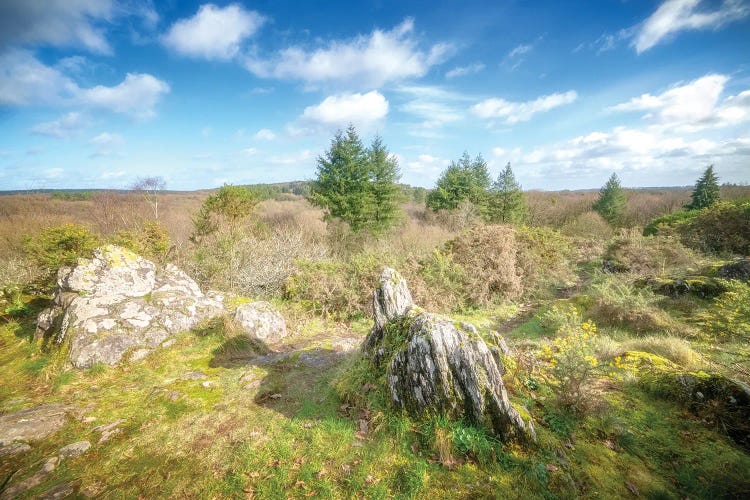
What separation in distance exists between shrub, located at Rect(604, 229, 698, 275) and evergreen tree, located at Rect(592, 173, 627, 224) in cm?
2072

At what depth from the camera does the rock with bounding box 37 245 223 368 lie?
5.33m

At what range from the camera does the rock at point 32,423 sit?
346cm

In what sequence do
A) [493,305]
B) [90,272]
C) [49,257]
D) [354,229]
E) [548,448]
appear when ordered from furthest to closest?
[354,229]
[493,305]
[49,257]
[90,272]
[548,448]

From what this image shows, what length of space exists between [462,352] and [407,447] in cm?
123

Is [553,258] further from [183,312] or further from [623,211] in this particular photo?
[623,211]

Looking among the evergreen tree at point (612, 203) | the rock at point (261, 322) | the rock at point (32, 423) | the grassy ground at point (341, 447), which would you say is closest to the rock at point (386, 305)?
the grassy ground at point (341, 447)

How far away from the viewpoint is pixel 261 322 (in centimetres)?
682

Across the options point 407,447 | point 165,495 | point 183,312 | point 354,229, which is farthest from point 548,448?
point 354,229

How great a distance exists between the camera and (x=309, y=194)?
19.7m

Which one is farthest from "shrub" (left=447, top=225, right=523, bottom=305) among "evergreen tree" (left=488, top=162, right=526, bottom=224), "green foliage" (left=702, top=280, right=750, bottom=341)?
"evergreen tree" (left=488, top=162, right=526, bottom=224)

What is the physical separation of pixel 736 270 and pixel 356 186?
17.1 metres

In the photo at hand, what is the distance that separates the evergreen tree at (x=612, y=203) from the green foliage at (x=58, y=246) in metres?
41.3

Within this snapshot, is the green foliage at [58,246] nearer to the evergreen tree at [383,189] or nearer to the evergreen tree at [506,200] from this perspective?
the evergreen tree at [383,189]

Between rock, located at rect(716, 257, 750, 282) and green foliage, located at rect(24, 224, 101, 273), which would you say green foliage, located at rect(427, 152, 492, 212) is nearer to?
rock, located at rect(716, 257, 750, 282)
